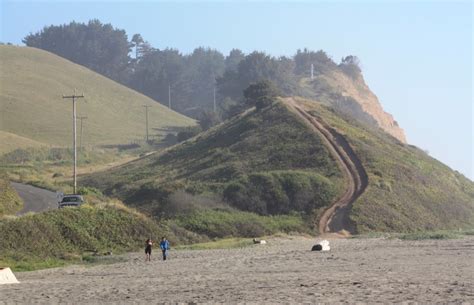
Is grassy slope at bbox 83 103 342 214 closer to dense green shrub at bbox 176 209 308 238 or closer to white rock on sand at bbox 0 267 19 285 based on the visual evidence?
dense green shrub at bbox 176 209 308 238

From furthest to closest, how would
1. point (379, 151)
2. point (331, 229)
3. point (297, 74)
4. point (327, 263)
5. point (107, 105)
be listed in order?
point (297, 74)
point (107, 105)
point (379, 151)
point (331, 229)
point (327, 263)

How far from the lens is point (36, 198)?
62.5m

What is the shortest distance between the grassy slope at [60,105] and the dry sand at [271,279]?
247 ft

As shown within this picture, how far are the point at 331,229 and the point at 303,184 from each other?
284 inches

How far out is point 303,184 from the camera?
6706 cm

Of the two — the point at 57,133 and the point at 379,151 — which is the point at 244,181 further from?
the point at 57,133

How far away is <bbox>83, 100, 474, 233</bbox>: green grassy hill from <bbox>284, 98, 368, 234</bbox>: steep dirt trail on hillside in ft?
2.01

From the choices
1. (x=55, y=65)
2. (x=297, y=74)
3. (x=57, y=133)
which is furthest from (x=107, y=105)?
(x=297, y=74)

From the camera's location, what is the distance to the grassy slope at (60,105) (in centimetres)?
12481

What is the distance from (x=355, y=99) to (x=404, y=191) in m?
103

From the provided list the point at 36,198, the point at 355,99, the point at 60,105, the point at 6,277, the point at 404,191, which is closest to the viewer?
the point at 6,277

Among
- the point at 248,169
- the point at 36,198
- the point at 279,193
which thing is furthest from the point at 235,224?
the point at 248,169

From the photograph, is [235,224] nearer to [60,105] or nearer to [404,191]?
[404,191]

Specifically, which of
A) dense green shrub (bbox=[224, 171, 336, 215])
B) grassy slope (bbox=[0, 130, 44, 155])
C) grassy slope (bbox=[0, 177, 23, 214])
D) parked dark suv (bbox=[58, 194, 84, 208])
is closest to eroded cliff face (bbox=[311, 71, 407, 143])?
grassy slope (bbox=[0, 130, 44, 155])
